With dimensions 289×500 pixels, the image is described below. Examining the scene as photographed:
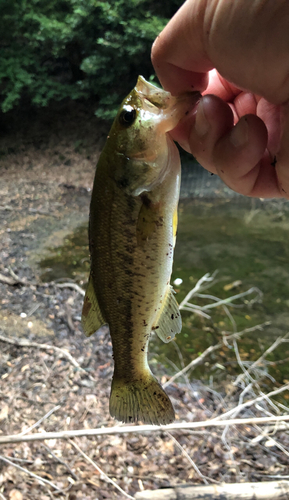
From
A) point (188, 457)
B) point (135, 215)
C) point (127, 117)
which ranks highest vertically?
point (127, 117)

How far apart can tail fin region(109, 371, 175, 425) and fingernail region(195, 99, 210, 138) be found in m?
0.90

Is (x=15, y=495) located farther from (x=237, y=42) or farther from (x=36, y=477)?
(x=237, y=42)

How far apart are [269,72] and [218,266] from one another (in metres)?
3.97

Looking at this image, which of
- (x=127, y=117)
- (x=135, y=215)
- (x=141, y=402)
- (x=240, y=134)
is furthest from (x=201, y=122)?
(x=141, y=402)

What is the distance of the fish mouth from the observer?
1047 mm

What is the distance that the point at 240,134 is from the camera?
1.09 metres

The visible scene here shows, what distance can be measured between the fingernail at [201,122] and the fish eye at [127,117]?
24cm

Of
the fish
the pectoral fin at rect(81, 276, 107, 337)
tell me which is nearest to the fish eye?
the fish

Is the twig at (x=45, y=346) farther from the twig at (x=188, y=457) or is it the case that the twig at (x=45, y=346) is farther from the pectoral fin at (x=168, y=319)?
the pectoral fin at (x=168, y=319)

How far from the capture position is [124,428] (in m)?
2.24

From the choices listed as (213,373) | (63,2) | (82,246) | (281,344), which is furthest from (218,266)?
(63,2)

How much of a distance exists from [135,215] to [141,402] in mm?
676

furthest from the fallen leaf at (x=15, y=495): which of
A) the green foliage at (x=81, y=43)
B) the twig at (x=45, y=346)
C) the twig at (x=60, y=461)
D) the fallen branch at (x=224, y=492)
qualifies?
the green foliage at (x=81, y=43)

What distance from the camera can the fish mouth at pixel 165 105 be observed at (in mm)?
1047
